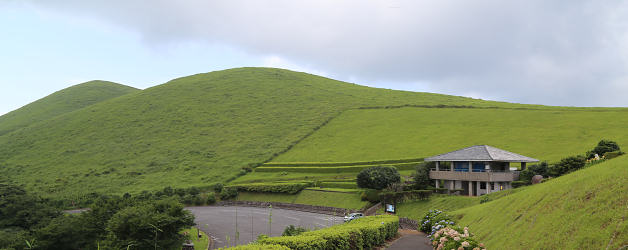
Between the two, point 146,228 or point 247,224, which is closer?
point 146,228

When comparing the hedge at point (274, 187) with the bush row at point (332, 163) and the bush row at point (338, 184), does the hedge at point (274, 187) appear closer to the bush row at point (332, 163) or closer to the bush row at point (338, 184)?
the bush row at point (338, 184)

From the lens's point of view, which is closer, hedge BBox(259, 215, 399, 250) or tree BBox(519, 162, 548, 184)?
hedge BBox(259, 215, 399, 250)

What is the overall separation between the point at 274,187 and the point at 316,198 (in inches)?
401

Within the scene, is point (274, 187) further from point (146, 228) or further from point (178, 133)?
point (178, 133)

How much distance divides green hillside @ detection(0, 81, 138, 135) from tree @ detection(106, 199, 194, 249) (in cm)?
14737

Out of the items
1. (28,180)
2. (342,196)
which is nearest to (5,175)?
(28,180)

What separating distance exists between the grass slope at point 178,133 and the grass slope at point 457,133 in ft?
35.1

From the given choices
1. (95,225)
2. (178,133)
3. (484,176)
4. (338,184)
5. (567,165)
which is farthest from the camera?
(178,133)

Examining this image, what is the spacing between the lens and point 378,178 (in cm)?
5247

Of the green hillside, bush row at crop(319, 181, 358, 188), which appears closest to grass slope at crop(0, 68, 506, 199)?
the green hillside

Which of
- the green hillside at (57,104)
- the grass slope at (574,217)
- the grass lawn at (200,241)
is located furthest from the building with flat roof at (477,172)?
the green hillside at (57,104)

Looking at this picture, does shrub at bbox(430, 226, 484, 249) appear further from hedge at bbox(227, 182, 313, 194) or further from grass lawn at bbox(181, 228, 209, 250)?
hedge at bbox(227, 182, 313, 194)

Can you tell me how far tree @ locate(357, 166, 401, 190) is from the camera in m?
52.4

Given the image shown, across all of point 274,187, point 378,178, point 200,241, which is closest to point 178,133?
point 274,187
